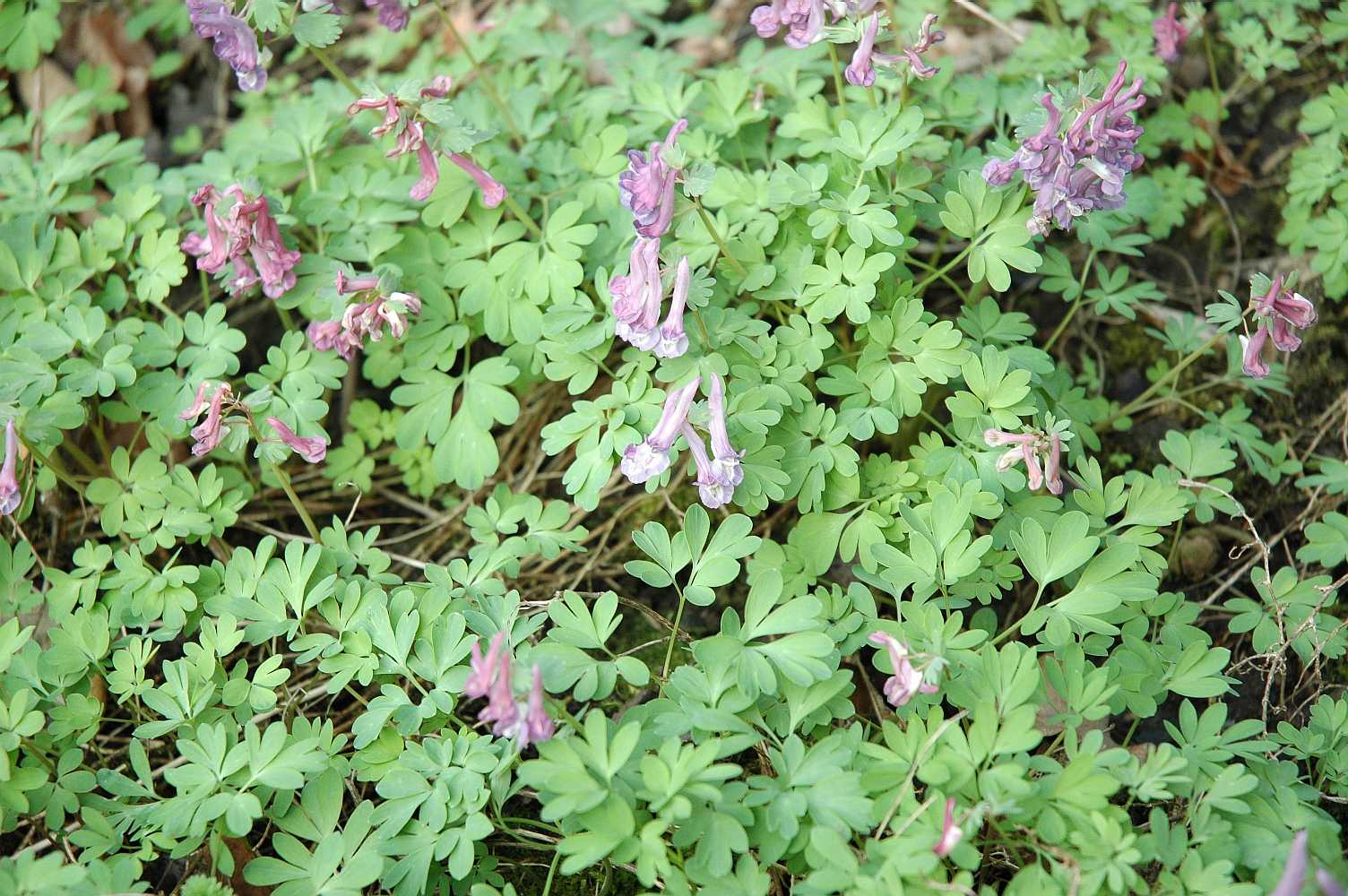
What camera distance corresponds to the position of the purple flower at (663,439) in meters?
2.52

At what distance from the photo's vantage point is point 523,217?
308 centimetres

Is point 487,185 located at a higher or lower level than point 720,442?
higher

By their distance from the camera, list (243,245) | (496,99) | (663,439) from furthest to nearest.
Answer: (496,99), (243,245), (663,439)

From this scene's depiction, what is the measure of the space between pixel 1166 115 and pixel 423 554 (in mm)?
3091

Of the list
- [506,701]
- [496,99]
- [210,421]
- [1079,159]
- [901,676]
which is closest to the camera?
[506,701]

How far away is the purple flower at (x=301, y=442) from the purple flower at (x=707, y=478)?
3.63ft

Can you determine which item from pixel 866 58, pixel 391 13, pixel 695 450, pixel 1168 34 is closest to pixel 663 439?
pixel 695 450

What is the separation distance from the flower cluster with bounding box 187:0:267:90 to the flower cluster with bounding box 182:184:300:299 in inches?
13.2

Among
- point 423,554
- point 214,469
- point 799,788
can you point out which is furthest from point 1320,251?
point 214,469

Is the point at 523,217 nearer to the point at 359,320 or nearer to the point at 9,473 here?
the point at 359,320

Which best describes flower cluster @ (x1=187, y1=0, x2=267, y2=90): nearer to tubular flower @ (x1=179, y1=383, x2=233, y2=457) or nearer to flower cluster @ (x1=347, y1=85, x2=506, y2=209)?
flower cluster @ (x1=347, y1=85, x2=506, y2=209)

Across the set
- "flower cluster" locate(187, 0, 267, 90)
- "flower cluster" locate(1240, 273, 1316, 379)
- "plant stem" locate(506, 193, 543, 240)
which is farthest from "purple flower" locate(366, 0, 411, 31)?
"flower cluster" locate(1240, 273, 1316, 379)

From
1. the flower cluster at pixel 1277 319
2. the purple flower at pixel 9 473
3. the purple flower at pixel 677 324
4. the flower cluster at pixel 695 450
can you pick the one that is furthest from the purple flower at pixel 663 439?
Answer: the purple flower at pixel 9 473

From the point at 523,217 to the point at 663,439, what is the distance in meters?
0.97
